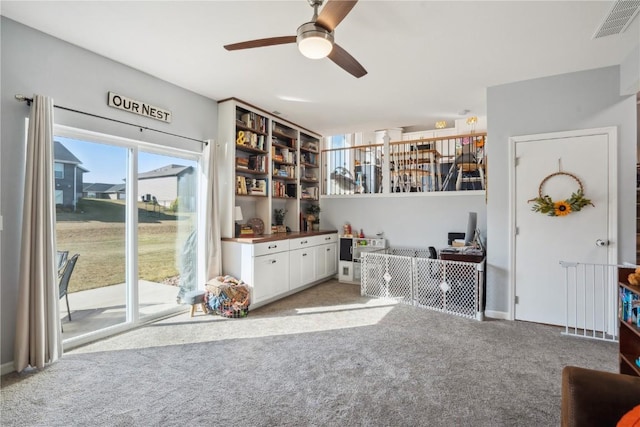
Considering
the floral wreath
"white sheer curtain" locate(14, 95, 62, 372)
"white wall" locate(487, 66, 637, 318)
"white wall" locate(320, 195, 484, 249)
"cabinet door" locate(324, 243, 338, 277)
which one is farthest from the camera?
"cabinet door" locate(324, 243, 338, 277)

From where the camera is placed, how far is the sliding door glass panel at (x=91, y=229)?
2.90 metres

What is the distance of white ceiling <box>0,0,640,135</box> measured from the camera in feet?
7.63

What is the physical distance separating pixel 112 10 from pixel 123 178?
5.29ft

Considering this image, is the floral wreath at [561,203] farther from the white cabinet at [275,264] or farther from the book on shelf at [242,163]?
the book on shelf at [242,163]

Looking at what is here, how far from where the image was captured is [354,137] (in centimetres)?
805

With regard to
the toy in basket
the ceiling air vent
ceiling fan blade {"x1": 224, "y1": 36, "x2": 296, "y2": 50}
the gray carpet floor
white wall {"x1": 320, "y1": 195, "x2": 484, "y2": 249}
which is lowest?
the gray carpet floor

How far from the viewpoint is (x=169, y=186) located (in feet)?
12.5

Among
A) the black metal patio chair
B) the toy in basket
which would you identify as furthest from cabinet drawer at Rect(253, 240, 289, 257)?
the black metal patio chair

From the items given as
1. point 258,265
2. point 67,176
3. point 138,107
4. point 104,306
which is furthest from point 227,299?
point 138,107

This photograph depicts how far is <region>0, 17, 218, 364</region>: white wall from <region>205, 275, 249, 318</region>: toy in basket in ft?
5.61

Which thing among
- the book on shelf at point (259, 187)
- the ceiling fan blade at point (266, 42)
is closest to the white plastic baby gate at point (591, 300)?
the ceiling fan blade at point (266, 42)

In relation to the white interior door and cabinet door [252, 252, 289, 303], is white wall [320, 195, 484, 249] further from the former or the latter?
cabinet door [252, 252, 289, 303]

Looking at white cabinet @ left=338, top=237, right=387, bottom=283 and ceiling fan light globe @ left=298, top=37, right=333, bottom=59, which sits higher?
ceiling fan light globe @ left=298, top=37, right=333, bottom=59

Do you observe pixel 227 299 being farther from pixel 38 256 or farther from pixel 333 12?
pixel 333 12
